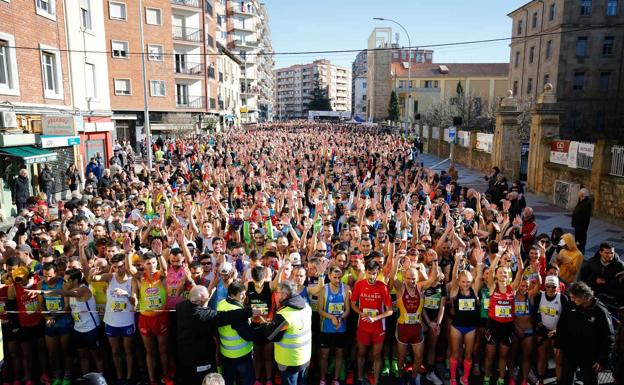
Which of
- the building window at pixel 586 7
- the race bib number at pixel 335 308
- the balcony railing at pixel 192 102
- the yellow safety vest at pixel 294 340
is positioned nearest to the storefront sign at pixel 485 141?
the race bib number at pixel 335 308

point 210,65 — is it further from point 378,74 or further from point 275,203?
point 378,74

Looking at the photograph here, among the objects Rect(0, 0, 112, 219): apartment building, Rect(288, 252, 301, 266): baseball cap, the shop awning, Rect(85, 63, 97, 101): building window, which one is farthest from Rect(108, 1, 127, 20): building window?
Rect(288, 252, 301, 266): baseball cap

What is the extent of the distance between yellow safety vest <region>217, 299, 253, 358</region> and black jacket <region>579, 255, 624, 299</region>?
4.59m

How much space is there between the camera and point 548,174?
1653 cm

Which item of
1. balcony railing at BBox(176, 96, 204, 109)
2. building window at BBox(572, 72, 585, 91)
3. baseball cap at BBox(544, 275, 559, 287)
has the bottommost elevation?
baseball cap at BBox(544, 275, 559, 287)

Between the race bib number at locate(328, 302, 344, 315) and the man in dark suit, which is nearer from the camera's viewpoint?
the race bib number at locate(328, 302, 344, 315)

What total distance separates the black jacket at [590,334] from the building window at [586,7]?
143 ft

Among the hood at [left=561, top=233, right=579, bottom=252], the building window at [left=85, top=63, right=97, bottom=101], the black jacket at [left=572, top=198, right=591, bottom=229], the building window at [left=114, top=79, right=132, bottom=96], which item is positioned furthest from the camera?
the building window at [left=114, top=79, right=132, bottom=96]

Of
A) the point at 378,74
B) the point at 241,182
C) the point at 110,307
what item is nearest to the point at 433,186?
the point at 241,182

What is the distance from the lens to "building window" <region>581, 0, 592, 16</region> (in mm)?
38750

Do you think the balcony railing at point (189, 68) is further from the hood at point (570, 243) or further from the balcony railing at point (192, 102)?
the hood at point (570, 243)

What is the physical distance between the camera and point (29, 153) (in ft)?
44.3

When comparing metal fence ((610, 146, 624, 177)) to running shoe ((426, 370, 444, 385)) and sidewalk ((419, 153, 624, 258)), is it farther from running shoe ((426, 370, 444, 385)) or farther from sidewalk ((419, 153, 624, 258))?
running shoe ((426, 370, 444, 385))

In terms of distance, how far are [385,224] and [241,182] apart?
18.1ft
